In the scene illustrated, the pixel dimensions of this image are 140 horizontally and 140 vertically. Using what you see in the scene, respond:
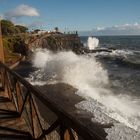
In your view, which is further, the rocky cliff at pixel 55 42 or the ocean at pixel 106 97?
the rocky cliff at pixel 55 42

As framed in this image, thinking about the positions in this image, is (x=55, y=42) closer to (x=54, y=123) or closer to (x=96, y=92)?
(x=96, y=92)

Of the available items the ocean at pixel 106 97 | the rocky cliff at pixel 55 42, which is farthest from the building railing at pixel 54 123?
the rocky cliff at pixel 55 42

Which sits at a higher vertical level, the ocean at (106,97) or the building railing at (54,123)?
the building railing at (54,123)

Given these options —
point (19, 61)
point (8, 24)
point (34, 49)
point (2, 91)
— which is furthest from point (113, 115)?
point (8, 24)

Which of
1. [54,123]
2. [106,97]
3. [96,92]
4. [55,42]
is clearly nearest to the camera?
[54,123]

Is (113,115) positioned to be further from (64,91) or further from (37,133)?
(37,133)

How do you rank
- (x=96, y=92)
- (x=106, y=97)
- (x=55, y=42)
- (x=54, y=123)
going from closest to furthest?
(x=54, y=123) → (x=106, y=97) → (x=96, y=92) → (x=55, y=42)

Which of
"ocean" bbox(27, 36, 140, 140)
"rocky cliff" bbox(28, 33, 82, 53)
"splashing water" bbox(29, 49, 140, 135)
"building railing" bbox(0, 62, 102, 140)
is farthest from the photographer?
"rocky cliff" bbox(28, 33, 82, 53)

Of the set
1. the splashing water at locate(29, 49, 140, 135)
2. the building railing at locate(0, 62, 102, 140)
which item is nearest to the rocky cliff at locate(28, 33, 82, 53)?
the splashing water at locate(29, 49, 140, 135)

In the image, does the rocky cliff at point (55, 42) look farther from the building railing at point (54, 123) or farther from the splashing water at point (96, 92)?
the building railing at point (54, 123)

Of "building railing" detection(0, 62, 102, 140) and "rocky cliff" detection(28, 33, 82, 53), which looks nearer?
"building railing" detection(0, 62, 102, 140)

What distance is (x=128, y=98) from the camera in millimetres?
22203

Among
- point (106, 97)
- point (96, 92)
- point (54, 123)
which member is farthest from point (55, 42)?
point (54, 123)

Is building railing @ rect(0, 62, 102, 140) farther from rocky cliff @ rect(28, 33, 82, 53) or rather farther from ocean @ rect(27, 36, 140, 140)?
rocky cliff @ rect(28, 33, 82, 53)
